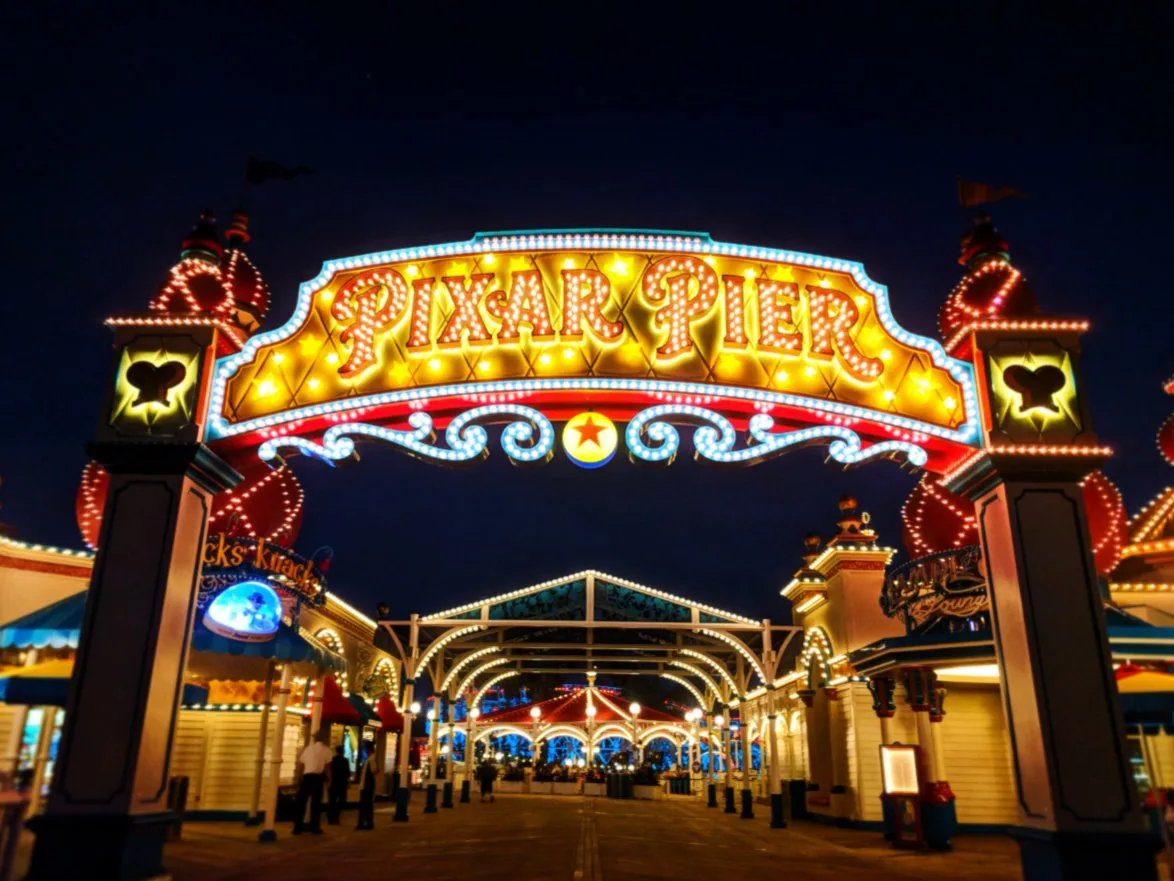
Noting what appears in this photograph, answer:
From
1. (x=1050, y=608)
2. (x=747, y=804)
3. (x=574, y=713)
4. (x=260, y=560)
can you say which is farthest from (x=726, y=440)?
(x=574, y=713)

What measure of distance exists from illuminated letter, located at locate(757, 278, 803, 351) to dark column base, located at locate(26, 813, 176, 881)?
7.97m

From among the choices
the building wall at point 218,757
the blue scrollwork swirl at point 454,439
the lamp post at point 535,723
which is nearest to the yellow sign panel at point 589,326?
the blue scrollwork swirl at point 454,439

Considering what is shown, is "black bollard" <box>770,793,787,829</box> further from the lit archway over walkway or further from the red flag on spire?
the red flag on spire

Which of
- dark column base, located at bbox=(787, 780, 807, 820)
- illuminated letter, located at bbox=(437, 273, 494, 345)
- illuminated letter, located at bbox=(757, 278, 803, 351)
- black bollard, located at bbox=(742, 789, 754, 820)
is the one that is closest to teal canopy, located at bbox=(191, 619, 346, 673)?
illuminated letter, located at bbox=(437, 273, 494, 345)

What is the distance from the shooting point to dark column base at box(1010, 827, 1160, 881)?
7.28m

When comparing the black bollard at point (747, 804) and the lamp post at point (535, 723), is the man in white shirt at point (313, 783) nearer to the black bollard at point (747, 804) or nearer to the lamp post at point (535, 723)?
the black bollard at point (747, 804)

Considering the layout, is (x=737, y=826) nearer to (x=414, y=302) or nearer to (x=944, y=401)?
(x=944, y=401)

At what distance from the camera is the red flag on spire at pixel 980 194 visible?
33.5ft

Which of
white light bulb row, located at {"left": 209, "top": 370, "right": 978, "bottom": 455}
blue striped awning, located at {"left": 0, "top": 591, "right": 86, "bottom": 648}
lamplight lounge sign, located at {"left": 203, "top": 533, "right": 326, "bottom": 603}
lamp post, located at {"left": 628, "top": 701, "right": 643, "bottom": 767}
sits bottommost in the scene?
lamp post, located at {"left": 628, "top": 701, "right": 643, "bottom": 767}

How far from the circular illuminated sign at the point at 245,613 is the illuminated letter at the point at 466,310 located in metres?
5.31

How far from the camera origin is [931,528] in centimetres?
1944

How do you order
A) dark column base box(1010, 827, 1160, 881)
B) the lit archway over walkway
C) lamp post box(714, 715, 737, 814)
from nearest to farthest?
dark column base box(1010, 827, 1160, 881) < the lit archway over walkway < lamp post box(714, 715, 737, 814)

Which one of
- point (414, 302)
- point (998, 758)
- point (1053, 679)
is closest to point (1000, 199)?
point (1053, 679)

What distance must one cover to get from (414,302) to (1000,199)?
699 centimetres
